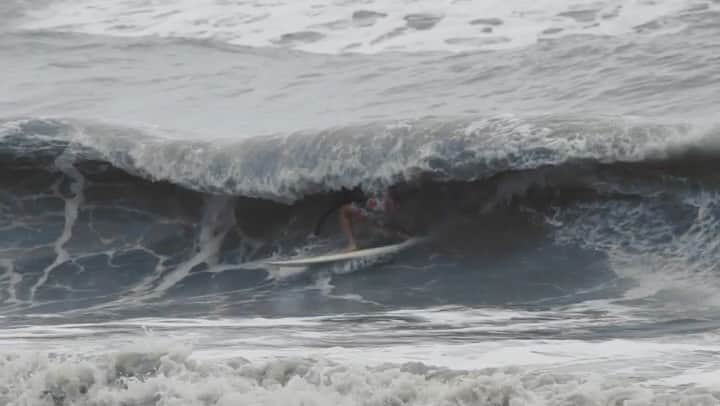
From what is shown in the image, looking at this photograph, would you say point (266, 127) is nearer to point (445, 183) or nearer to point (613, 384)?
point (445, 183)

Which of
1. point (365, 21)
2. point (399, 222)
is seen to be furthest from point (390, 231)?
point (365, 21)

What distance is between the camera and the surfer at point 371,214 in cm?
Result: 1130

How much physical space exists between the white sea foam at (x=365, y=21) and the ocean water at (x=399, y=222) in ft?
0.33

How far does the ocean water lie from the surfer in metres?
0.13

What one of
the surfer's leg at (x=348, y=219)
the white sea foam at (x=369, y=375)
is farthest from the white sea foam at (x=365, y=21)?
the white sea foam at (x=369, y=375)

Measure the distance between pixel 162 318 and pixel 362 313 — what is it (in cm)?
A: 139

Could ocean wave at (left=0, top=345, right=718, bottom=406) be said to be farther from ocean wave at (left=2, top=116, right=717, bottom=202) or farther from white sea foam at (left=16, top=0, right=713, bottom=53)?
white sea foam at (left=16, top=0, right=713, bottom=53)

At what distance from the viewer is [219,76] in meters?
17.9

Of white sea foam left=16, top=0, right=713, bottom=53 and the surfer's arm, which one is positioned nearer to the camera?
the surfer's arm

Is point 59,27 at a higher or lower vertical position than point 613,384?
higher

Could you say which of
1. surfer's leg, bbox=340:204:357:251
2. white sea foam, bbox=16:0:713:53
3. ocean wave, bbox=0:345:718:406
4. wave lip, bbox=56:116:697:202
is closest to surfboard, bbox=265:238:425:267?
surfer's leg, bbox=340:204:357:251

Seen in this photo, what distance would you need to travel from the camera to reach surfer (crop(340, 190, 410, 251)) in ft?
37.1

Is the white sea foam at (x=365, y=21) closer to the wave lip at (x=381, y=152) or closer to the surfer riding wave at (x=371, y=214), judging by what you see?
the wave lip at (x=381, y=152)

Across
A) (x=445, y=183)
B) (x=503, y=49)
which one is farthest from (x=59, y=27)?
(x=445, y=183)
